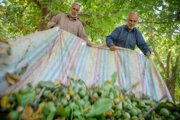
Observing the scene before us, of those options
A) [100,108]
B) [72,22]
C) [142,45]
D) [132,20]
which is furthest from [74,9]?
[100,108]

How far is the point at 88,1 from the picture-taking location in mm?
3693

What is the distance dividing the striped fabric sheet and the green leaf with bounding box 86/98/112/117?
1.42 ft

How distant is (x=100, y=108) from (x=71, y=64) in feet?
2.44

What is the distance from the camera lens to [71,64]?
1.57 m

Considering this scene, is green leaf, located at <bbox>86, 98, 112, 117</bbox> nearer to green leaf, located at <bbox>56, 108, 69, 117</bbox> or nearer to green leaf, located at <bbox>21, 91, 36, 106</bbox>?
green leaf, located at <bbox>56, 108, 69, 117</bbox>

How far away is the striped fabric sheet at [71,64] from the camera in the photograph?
1062 millimetres

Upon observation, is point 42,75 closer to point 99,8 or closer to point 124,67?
point 124,67

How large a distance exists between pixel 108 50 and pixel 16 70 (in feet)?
4.84

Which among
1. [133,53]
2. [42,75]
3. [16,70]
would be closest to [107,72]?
[133,53]

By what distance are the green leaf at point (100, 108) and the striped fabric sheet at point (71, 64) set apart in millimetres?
432

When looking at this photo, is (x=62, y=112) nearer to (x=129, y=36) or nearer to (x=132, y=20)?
(x=129, y=36)

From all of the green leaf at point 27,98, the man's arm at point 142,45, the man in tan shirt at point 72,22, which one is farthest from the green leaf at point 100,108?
the man in tan shirt at point 72,22

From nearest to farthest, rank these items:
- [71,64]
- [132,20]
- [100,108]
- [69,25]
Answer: [100,108], [71,64], [132,20], [69,25]

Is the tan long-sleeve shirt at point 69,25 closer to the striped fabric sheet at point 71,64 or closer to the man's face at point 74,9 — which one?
the man's face at point 74,9
